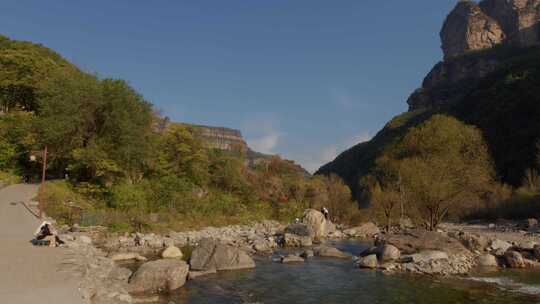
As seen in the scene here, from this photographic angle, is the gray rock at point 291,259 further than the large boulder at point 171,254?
Yes

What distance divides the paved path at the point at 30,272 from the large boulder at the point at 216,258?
20.0ft

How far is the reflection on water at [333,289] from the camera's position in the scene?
1484cm

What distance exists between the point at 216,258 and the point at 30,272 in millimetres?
8919

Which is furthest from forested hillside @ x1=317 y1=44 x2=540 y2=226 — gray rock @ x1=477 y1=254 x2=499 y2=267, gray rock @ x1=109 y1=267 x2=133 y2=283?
gray rock @ x1=109 y1=267 x2=133 y2=283

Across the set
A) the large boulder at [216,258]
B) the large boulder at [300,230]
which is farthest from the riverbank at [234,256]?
the large boulder at [300,230]

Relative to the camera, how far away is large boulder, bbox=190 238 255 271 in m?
20.0

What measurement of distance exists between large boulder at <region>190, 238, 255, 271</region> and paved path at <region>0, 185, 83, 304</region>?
20.0ft

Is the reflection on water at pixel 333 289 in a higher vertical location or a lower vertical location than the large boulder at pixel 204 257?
lower

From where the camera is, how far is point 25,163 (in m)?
43.8

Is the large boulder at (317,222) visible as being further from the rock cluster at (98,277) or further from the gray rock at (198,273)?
the rock cluster at (98,277)

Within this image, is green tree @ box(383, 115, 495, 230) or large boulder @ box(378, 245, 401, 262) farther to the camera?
green tree @ box(383, 115, 495, 230)

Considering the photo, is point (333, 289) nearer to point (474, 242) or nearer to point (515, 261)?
point (515, 261)

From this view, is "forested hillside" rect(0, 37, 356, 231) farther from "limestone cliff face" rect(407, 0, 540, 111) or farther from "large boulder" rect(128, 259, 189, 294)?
"limestone cliff face" rect(407, 0, 540, 111)

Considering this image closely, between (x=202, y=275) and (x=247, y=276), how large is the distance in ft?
7.18
